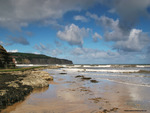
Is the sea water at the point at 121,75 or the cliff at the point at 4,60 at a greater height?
the cliff at the point at 4,60

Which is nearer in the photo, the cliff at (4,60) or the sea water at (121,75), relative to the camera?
the sea water at (121,75)

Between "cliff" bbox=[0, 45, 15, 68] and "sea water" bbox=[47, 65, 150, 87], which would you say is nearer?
"sea water" bbox=[47, 65, 150, 87]

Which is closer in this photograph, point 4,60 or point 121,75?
point 121,75

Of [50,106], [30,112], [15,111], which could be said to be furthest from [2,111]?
[50,106]

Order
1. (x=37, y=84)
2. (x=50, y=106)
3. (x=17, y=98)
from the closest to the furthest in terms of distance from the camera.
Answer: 1. (x=50, y=106)
2. (x=17, y=98)
3. (x=37, y=84)

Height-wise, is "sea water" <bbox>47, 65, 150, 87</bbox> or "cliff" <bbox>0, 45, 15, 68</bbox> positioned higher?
"cliff" <bbox>0, 45, 15, 68</bbox>

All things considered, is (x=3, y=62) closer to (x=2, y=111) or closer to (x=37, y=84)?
(x=37, y=84)

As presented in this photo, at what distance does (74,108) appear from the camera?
735cm

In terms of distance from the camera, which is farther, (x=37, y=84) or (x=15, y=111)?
(x=37, y=84)

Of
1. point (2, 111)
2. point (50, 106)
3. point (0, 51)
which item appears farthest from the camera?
point (0, 51)

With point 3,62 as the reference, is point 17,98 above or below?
below

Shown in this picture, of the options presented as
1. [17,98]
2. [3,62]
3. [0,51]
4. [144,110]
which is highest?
[0,51]

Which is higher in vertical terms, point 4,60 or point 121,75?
point 4,60

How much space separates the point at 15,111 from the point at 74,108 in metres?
3.21
